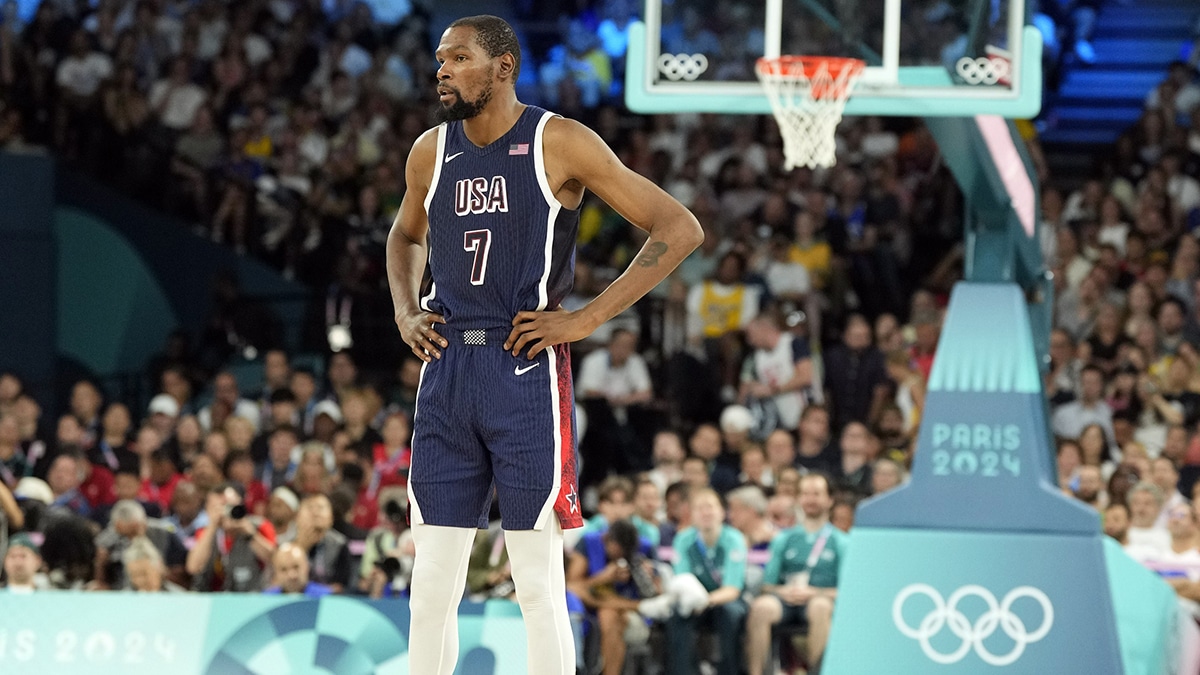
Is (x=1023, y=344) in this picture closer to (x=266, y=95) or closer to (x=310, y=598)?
(x=310, y=598)

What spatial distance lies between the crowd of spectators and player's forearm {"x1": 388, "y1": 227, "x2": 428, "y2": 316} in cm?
444

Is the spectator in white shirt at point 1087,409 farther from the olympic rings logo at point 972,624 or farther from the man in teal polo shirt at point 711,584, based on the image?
the olympic rings logo at point 972,624

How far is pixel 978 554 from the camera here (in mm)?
7254

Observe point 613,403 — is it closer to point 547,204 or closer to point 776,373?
point 776,373

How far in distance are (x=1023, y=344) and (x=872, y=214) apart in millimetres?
6227

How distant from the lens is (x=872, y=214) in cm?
1361

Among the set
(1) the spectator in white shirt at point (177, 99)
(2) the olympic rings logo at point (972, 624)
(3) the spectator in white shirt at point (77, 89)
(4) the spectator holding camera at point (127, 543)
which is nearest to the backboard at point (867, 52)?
(2) the olympic rings logo at point (972, 624)

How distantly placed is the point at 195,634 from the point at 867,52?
156 inches

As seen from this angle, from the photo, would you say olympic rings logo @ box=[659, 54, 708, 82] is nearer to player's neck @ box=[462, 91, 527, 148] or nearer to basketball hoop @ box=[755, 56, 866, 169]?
basketball hoop @ box=[755, 56, 866, 169]

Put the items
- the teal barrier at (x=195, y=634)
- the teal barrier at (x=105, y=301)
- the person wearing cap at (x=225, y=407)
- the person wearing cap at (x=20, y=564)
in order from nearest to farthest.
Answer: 1. the teal barrier at (x=195, y=634)
2. the person wearing cap at (x=20, y=564)
3. the person wearing cap at (x=225, y=407)
4. the teal barrier at (x=105, y=301)

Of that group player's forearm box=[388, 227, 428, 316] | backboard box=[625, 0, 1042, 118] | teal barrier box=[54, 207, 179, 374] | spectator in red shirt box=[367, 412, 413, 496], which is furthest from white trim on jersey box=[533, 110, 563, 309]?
teal barrier box=[54, 207, 179, 374]

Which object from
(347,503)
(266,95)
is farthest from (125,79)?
(347,503)

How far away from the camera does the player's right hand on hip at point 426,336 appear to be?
4.46m

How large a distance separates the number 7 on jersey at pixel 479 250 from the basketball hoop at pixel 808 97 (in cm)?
233
